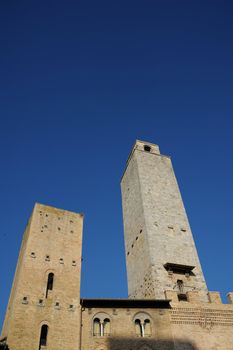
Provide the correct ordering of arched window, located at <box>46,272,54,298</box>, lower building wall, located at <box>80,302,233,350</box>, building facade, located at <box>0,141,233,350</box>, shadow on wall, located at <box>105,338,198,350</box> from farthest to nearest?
arched window, located at <box>46,272,54,298</box> → lower building wall, located at <box>80,302,233,350</box> → shadow on wall, located at <box>105,338,198,350</box> → building facade, located at <box>0,141,233,350</box>

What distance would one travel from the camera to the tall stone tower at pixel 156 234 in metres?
21.8

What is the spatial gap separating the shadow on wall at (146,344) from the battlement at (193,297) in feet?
7.88

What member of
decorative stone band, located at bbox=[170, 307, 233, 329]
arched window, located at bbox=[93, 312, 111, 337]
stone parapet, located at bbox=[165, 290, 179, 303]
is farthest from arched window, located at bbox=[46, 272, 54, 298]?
decorative stone band, located at bbox=[170, 307, 233, 329]

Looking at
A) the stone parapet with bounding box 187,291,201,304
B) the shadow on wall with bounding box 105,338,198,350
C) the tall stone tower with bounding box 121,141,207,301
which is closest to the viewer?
the shadow on wall with bounding box 105,338,198,350

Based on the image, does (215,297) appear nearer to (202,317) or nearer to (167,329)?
(202,317)

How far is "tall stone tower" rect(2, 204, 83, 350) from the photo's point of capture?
1576cm

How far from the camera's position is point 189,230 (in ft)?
84.9

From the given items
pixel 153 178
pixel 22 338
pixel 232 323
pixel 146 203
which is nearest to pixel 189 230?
pixel 146 203

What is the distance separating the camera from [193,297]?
19.7m

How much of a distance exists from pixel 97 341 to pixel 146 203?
1208 cm

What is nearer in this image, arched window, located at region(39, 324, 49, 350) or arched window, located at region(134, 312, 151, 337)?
arched window, located at region(39, 324, 49, 350)

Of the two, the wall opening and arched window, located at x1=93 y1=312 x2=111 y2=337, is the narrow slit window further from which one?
the wall opening

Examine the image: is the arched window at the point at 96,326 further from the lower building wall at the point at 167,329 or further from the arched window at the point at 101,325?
the lower building wall at the point at 167,329

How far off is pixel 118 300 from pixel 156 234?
7.19 metres
